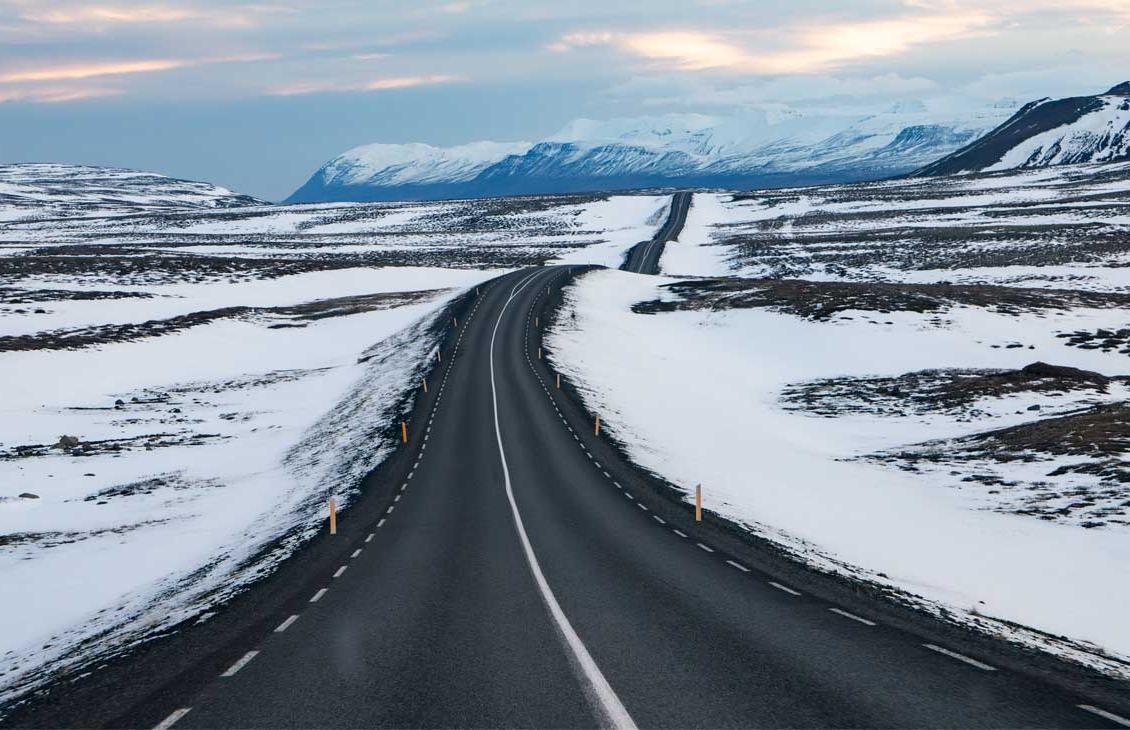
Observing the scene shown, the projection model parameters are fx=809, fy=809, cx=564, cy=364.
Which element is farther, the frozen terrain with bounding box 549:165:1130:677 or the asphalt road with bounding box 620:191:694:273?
the asphalt road with bounding box 620:191:694:273

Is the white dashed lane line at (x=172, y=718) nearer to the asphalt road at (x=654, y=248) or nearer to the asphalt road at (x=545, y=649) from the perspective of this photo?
the asphalt road at (x=545, y=649)

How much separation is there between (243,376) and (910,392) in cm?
3715

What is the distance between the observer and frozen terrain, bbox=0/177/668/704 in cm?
1866

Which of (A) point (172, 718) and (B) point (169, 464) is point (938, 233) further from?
(A) point (172, 718)

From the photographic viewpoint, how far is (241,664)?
37.1ft

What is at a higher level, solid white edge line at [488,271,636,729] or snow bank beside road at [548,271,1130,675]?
solid white edge line at [488,271,636,729]

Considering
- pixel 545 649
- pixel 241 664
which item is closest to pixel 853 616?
pixel 545 649

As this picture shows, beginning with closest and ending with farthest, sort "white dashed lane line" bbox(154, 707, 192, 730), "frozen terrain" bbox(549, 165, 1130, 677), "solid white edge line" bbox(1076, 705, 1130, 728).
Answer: "solid white edge line" bbox(1076, 705, 1130, 728) < "white dashed lane line" bbox(154, 707, 192, 730) < "frozen terrain" bbox(549, 165, 1130, 677)

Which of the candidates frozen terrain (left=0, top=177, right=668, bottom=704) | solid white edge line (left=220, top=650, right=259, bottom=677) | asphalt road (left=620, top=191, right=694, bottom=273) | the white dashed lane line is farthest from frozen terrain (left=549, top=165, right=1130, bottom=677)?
asphalt road (left=620, top=191, right=694, bottom=273)

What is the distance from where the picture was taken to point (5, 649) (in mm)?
15773

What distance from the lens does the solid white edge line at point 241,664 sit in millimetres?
10969

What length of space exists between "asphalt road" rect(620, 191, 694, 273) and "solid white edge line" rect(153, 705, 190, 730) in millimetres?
85896

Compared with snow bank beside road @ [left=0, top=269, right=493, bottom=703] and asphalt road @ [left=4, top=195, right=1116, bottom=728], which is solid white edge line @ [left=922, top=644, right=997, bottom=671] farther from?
snow bank beside road @ [left=0, top=269, right=493, bottom=703]

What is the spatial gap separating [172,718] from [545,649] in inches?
190
